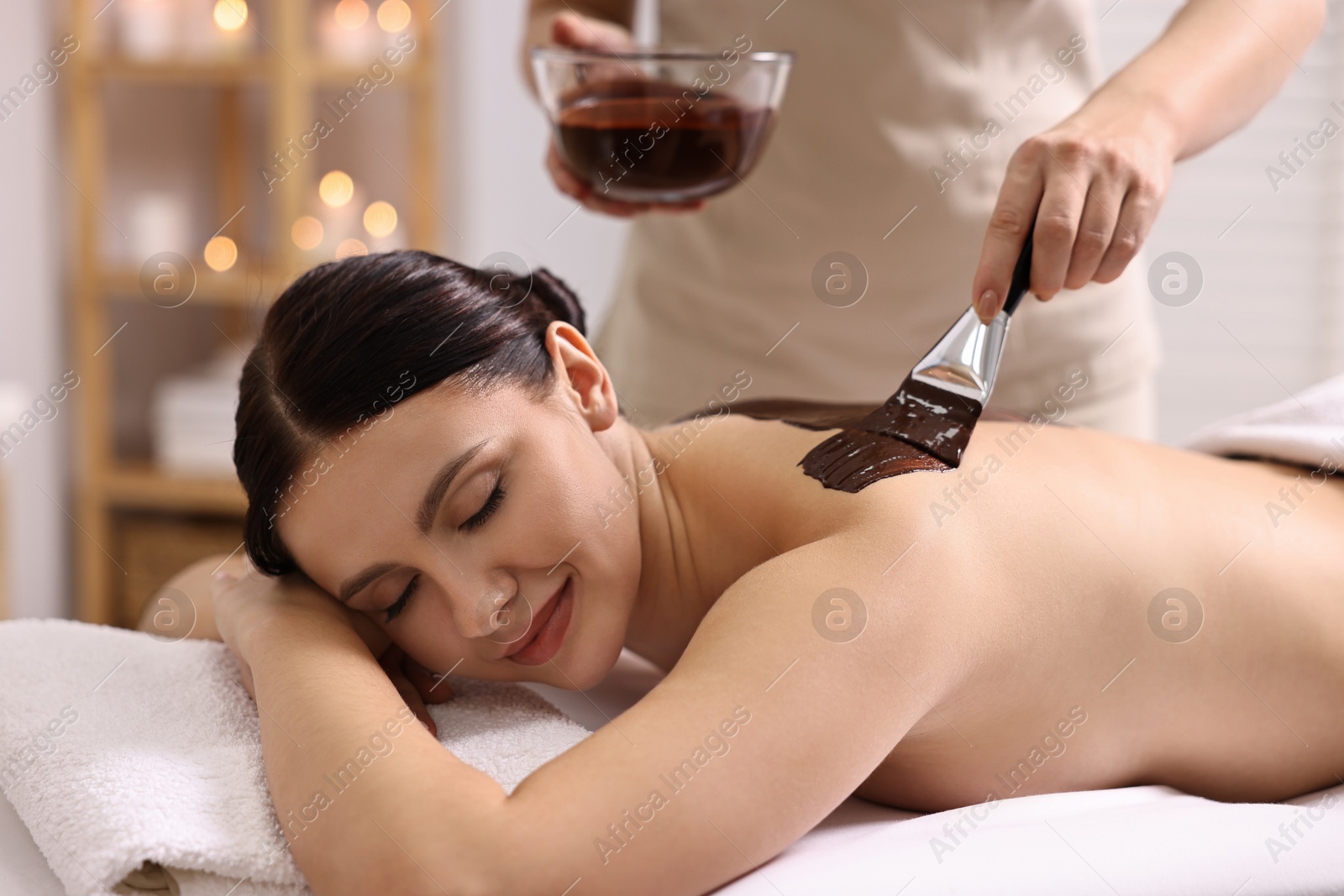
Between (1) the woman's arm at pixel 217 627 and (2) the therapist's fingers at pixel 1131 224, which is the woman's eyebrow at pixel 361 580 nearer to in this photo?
(1) the woman's arm at pixel 217 627

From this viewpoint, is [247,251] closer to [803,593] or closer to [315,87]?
[315,87]

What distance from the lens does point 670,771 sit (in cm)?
72

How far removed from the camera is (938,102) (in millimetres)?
1455

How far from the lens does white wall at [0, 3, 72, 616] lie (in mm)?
2719

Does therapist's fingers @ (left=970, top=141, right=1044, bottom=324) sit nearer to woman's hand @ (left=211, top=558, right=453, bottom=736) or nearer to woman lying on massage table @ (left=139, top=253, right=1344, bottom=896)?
woman lying on massage table @ (left=139, top=253, right=1344, bottom=896)

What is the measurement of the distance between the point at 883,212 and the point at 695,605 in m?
0.63

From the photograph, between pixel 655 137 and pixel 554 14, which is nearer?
pixel 655 137

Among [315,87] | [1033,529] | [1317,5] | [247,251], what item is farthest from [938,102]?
[247,251]

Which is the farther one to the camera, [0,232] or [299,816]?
[0,232]

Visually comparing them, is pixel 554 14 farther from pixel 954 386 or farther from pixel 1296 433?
pixel 1296 433

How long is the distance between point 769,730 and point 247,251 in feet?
8.90

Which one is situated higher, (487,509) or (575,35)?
(575,35)

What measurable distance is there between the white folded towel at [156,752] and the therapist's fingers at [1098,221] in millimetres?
529

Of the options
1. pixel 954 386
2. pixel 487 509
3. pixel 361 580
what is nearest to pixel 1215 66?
pixel 954 386
